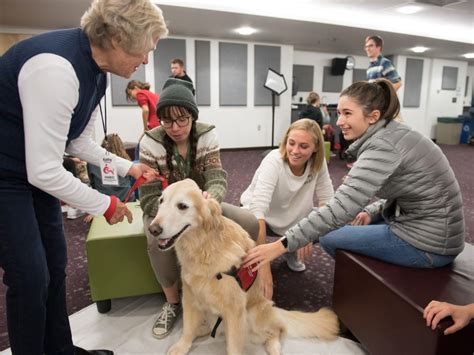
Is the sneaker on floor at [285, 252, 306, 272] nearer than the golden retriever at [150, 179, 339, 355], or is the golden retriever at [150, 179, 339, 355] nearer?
the golden retriever at [150, 179, 339, 355]

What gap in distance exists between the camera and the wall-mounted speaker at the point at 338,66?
29.9 ft

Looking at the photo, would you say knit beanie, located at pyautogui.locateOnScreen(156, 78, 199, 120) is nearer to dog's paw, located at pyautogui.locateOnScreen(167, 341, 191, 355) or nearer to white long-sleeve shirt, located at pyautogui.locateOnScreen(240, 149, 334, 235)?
white long-sleeve shirt, located at pyautogui.locateOnScreen(240, 149, 334, 235)

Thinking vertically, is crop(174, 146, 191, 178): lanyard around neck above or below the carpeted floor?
above

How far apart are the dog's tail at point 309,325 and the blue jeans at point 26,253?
1.01m

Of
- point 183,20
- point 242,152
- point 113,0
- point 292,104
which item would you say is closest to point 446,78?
point 292,104

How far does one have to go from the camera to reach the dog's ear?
1.37 metres

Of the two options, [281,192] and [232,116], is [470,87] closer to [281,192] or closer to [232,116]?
[232,116]

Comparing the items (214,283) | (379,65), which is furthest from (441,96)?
(214,283)

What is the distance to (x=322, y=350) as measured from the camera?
159 centimetres

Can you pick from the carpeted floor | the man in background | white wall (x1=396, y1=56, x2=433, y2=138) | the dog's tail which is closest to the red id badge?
the dog's tail

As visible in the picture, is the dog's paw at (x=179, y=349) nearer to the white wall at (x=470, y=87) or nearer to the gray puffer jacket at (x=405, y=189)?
the gray puffer jacket at (x=405, y=189)

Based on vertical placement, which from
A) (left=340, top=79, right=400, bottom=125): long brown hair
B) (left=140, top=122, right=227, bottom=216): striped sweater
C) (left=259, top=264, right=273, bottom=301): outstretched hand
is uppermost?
(left=340, top=79, right=400, bottom=125): long brown hair

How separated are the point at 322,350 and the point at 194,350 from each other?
0.60 metres

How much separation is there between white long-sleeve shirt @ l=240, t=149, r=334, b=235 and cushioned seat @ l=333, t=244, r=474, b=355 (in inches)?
23.0
